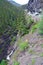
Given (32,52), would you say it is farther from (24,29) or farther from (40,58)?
(24,29)

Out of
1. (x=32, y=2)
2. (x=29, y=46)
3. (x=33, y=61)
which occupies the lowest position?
(x=33, y=61)

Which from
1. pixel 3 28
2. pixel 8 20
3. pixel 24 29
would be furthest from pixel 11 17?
pixel 24 29

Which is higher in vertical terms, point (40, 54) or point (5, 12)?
point (5, 12)

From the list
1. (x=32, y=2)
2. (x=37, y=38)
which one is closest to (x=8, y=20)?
(x=32, y=2)

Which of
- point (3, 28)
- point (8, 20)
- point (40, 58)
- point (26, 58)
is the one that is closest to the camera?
point (40, 58)

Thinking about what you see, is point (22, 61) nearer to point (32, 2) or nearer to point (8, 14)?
point (32, 2)

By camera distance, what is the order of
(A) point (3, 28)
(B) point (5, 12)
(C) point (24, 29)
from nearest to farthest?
1. (C) point (24, 29)
2. (A) point (3, 28)
3. (B) point (5, 12)

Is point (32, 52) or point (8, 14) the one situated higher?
point (8, 14)

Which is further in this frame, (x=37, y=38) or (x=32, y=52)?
(x=37, y=38)

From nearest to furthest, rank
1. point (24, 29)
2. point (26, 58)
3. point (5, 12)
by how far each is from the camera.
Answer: point (26, 58) → point (24, 29) → point (5, 12)
